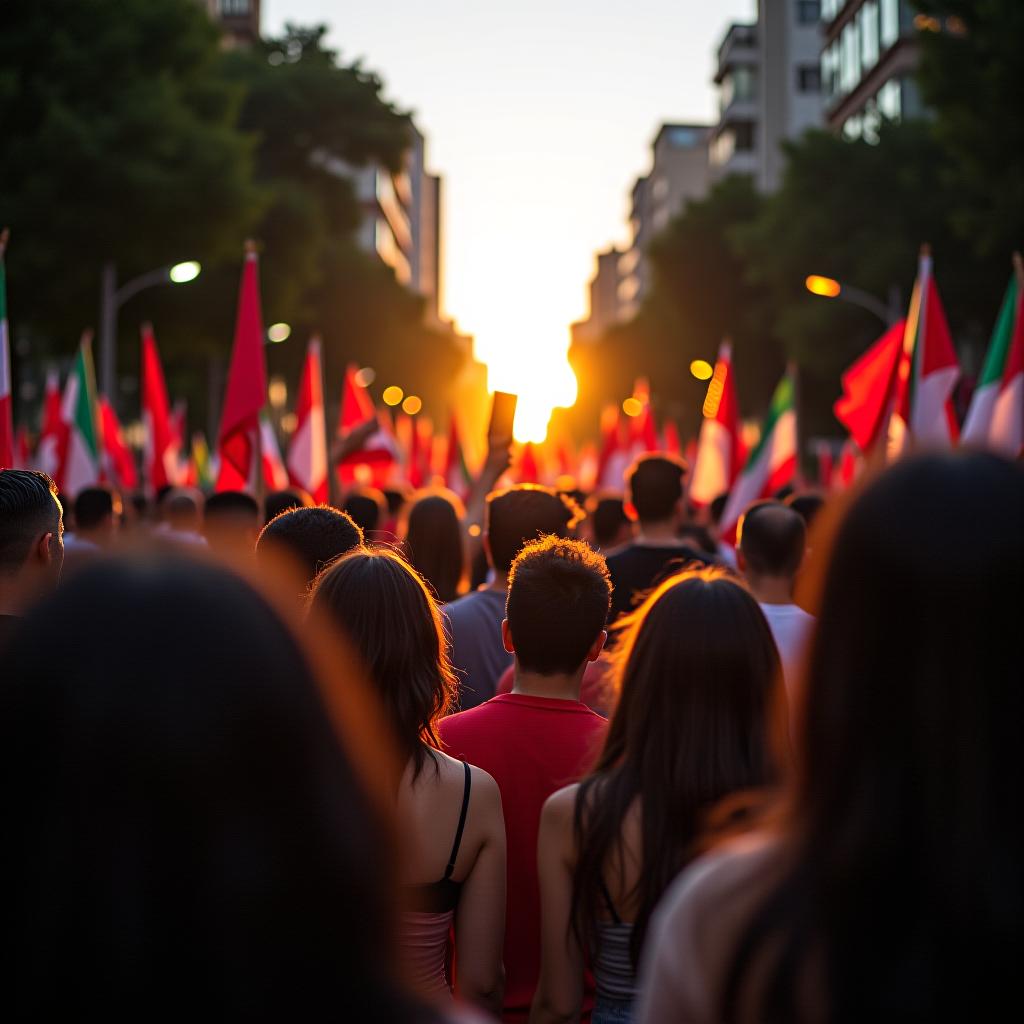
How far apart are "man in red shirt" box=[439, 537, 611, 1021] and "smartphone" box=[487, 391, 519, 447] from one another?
12.1 ft

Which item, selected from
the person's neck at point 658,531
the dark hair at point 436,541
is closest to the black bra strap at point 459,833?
the dark hair at point 436,541

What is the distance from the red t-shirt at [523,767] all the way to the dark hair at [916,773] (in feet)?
5.98

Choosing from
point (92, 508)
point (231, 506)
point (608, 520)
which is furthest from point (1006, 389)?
point (92, 508)

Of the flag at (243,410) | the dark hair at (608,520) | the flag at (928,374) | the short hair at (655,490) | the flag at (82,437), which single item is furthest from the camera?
the flag at (82,437)

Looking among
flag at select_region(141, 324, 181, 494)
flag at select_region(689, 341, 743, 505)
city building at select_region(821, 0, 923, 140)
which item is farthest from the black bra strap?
city building at select_region(821, 0, 923, 140)

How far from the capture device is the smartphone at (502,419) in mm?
7254

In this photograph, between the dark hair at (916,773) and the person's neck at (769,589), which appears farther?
the person's neck at (769,589)

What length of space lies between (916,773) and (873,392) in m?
9.14

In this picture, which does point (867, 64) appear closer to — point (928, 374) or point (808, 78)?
point (808, 78)

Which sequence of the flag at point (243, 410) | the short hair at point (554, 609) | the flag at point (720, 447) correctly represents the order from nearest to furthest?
the short hair at point (554, 609) → the flag at point (243, 410) → the flag at point (720, 447)

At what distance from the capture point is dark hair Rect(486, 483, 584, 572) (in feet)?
16.6

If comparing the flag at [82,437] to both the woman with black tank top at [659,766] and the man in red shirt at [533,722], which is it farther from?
the woman with black tank top at [659,766]

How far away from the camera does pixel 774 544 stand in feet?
17.3

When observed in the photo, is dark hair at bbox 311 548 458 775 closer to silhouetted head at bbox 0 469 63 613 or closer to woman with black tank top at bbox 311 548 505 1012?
woman with black tank top at bbox 311 548 505 1012
